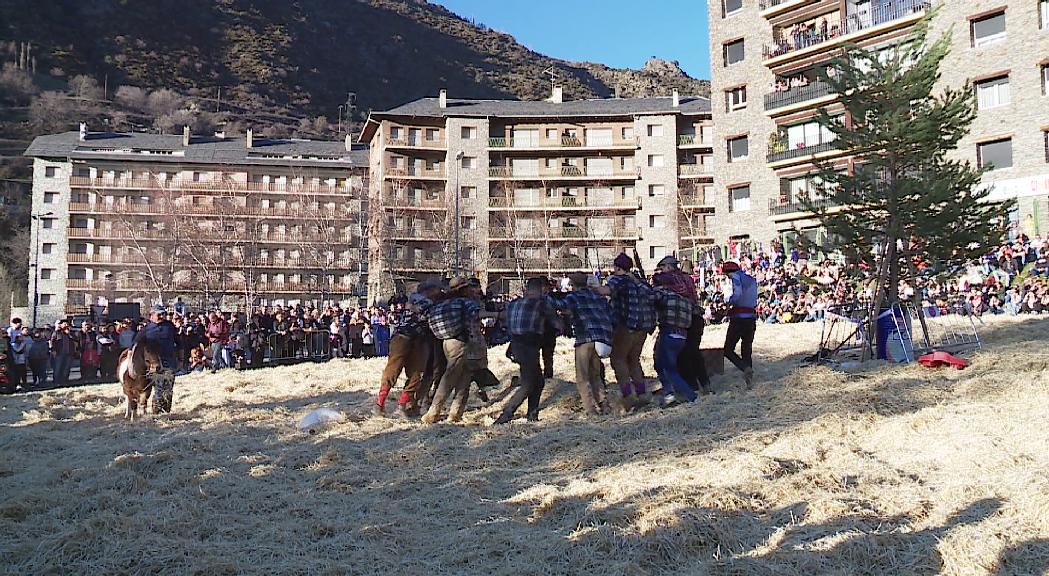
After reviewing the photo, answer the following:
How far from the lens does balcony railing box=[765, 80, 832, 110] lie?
135 ft

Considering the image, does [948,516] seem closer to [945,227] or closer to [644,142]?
[945,227]

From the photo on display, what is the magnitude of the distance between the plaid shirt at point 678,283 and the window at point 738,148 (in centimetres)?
3555

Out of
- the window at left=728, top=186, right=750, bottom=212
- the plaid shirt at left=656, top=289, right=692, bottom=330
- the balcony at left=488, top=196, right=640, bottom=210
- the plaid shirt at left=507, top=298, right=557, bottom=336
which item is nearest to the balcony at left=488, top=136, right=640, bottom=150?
the balcony at left=488, top=196, right=640, bottom=210

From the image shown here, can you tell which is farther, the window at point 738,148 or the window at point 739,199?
the window at point 738,148

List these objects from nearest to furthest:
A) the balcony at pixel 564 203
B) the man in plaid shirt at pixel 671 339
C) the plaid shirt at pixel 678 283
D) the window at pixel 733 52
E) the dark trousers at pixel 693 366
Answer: the man in plaid shirt at pixel 671 339 < the plaid shirt at pixel 678 283 < the dark trousers at pixel 693 366 < the window at pixel 733 52 < the balcony at pixel 564 203

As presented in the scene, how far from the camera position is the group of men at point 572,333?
10.2 m

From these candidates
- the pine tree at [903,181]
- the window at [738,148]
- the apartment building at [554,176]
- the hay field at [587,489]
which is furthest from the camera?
the apartment building at [554,176]

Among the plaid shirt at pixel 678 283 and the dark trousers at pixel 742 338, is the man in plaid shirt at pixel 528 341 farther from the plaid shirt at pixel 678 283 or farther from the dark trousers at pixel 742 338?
the dark trousers at pixel 742 338

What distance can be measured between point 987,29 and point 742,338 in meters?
31.5

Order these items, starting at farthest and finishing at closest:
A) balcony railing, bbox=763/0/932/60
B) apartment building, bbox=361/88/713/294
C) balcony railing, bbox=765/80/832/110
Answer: apartment building, bbox=361/88/713/294 < balcony railing, bbox=765/80/832/110 < balcony railing, bbox=763/0/932/60

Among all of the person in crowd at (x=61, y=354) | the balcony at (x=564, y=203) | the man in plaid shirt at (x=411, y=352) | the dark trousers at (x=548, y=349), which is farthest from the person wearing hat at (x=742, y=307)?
the balcony at (x=564, y=203)

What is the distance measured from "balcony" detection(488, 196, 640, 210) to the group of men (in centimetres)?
5182

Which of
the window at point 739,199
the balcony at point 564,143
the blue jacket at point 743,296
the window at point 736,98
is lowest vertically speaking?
the blue jacket at point 743,296

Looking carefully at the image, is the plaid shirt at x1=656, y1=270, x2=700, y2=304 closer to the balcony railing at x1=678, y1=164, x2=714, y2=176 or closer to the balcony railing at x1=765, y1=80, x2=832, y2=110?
the balcony railing at x1=765, y1=80, x2=832, y2=110
